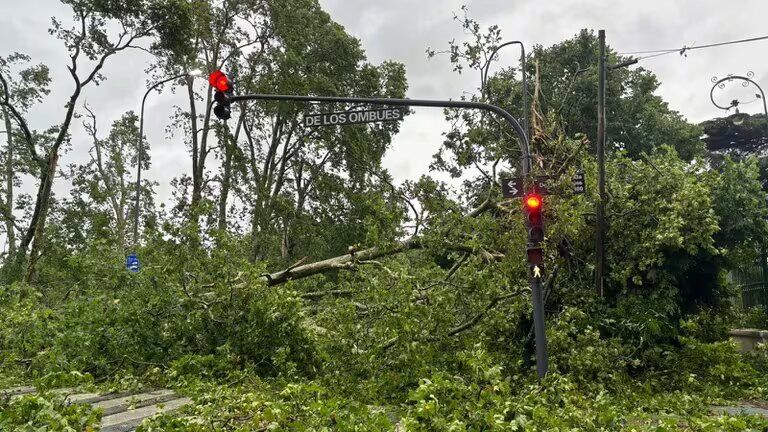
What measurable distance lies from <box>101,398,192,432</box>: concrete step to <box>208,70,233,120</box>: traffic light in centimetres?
381

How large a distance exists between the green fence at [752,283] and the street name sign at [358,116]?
9319 millimetres

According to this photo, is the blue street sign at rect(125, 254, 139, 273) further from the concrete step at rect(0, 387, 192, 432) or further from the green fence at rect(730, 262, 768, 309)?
the green fence at rect(730, 262, 768, 309)

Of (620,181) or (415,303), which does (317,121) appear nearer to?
(415,303)

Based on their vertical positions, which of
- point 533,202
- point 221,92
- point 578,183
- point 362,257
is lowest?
point 362,257

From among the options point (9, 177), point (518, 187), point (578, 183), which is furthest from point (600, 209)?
point (9, 177)

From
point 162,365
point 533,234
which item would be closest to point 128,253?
point 162,365

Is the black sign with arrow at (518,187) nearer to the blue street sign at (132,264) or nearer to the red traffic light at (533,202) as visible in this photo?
the red traffic light at (533,202)

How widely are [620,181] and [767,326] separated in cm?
443

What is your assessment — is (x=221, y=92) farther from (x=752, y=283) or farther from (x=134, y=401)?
(x=752, y=283)

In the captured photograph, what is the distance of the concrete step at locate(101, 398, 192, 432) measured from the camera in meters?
4.52

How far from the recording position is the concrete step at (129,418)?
452 cm

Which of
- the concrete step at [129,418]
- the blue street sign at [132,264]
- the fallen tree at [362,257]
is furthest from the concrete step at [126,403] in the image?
the fallen tree at [362,257]

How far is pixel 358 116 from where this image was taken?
23.8ft

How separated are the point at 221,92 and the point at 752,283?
12236 mm
